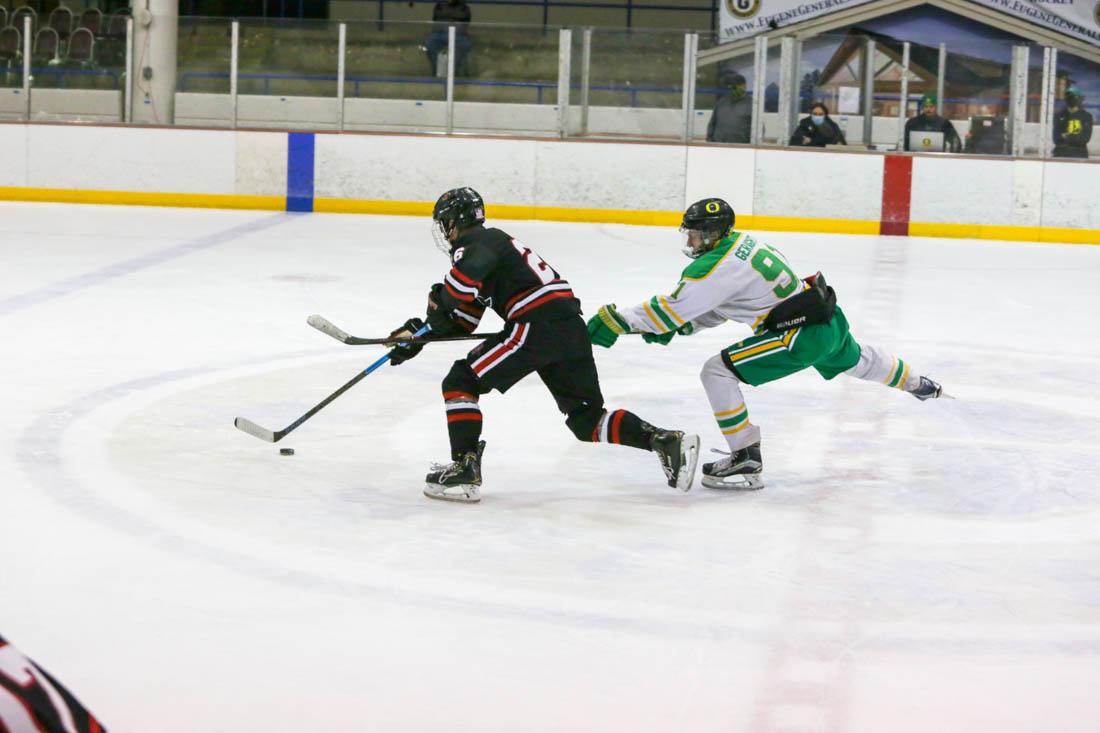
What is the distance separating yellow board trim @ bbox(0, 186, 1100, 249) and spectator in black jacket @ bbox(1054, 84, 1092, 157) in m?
0.83

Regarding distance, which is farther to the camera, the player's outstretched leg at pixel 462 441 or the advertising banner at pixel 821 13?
the advertising banner at pixel 821 13

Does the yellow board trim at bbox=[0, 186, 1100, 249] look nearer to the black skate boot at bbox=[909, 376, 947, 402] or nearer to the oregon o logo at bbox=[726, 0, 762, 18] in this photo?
the oregon o logo at bbox=[726, 0, 762, 18]

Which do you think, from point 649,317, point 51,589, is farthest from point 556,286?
point 51,589

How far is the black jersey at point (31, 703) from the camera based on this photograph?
1309mm

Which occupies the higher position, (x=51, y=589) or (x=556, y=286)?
(x=556, y=286)

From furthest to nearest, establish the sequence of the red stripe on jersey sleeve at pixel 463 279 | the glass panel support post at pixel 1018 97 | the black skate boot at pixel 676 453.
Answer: the glass panel support post at pixel 1018 97 < the black skate boot at pixel 676 453 < the red stripe on jersey sleeve at pixel 463 279

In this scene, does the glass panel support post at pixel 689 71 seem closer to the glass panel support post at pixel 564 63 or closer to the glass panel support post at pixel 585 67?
the glass panel support post at pixel 585 67

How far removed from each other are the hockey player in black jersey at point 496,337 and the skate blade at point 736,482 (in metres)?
0.25

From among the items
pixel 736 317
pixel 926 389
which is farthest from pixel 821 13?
pixel 736 317

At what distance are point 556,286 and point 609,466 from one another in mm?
848

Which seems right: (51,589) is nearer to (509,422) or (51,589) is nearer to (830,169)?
Result: (509,422)

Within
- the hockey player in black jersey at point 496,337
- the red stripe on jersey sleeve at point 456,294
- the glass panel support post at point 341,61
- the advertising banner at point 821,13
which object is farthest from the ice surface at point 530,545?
the advertising banner at point 821,13

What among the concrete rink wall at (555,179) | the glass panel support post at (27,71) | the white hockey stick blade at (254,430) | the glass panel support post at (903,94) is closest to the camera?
the white hockey stick blade at (254,430)

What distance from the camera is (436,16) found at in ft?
53.0
